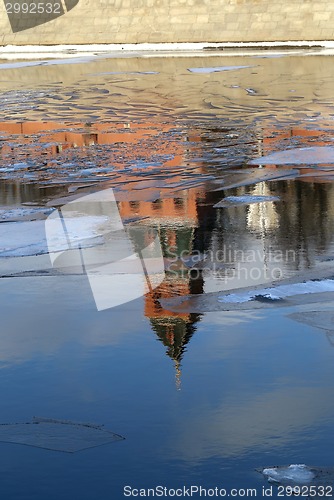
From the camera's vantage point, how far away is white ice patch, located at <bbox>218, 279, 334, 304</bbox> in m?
7.07

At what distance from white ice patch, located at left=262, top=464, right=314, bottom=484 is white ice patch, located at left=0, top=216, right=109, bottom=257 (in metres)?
4.25

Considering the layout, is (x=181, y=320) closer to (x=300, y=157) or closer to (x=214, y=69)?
(x=300, y=157)

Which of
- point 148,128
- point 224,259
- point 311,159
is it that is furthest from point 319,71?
point 224,259

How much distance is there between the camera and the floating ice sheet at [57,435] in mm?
4918

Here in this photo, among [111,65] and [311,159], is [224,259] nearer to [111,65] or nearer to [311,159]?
[311,159]

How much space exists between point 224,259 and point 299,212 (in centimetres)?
193

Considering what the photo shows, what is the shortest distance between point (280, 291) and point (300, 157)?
6190 mm

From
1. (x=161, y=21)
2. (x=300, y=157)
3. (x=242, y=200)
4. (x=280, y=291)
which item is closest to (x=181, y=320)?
(x=280, y=291)

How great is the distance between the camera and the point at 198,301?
7.05 meters

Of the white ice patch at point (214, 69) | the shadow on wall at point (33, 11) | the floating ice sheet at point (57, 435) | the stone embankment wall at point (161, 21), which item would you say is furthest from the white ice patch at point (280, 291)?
the shadow on wall at point (33, 11)

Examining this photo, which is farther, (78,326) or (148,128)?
(148,128)

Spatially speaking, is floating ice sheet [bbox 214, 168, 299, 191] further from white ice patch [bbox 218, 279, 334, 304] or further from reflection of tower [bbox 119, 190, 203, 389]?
white ice patch [bbox 218, 279, 334, 304]

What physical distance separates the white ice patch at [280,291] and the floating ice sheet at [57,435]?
2122 millimetres

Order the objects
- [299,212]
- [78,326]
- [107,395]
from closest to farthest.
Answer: [107,395] → [78,326] → [299,212]
